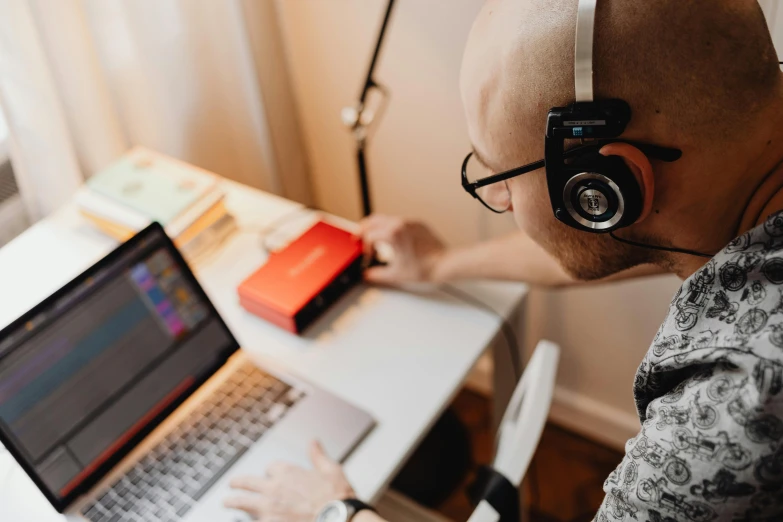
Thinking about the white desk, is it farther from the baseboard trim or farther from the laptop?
the baseboard trim

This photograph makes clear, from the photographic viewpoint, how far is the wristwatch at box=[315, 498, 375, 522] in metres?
0.91

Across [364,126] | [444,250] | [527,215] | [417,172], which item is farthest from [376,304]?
[417,172]

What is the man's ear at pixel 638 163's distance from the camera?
2.34ft

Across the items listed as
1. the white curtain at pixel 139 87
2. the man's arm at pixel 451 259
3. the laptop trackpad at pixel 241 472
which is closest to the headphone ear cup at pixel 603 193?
the man's arm at pixel 451 259

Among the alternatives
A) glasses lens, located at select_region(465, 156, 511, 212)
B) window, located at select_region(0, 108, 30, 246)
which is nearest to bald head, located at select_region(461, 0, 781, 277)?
glasses lens, located at select_region(465, 156, 511, 212)

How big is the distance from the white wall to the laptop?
2.13ft

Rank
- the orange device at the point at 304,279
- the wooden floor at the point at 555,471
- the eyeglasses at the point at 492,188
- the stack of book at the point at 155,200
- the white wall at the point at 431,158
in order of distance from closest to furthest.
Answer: the eyeglasses at the point at 492,188
the orange device at the point at 304,279
the stack of book at the point at 155,200
the white wall at the point at 431,158
the wooden floor at the point at 555,471

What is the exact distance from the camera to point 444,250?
122 centimetres

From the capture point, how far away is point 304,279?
1177mm

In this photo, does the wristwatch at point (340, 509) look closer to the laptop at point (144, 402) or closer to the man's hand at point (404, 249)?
the laptop at point (144, 402)

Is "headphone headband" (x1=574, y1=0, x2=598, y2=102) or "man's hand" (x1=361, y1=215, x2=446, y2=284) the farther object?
"man's hand" (x1=361, y1=215, x2=446, y2=284)

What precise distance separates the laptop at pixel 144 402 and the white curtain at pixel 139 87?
0.35m

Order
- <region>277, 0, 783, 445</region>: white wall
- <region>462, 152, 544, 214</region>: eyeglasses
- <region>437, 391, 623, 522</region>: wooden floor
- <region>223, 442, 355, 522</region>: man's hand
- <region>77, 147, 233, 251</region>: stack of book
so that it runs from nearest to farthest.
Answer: <region>462, 152, 544, 214</region>: eyeglasses
<region>223, 442, 355, 522</region>: man's hand
<region>77, 147, 233, 251</region>: stack of book
<region>277, 0, 783, 445</region>: white wall
<region>437, 391, 623, 522</region>: wooden floor

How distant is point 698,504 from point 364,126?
777 mm
